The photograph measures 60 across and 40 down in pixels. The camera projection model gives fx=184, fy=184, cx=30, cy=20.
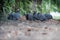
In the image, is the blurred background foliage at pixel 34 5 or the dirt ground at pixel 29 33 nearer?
the dirt ground at pixel 29 33

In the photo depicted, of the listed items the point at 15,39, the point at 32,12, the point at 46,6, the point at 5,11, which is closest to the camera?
the point at 15,39

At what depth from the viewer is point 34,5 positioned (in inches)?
398

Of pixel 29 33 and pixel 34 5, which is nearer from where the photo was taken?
pixel 29 33

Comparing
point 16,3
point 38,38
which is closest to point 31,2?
point 16,3

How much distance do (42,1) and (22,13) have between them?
145cm

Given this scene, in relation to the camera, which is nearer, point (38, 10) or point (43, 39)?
point (43, 39)

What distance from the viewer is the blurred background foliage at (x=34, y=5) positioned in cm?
977

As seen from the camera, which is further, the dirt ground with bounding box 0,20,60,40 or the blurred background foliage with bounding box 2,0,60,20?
the blurred background foliage with bounding box 2,0,60,20

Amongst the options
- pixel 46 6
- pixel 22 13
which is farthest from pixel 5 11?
pixel 46 6

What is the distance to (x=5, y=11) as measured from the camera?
9031 mm

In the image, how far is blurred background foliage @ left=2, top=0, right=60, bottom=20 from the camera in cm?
977

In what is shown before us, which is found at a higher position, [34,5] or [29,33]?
[34,5]

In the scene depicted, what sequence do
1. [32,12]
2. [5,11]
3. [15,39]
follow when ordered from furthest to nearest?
[32,12] → [5,11] → [15,39]

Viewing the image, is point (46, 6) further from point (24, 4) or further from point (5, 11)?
point (5, 11)
